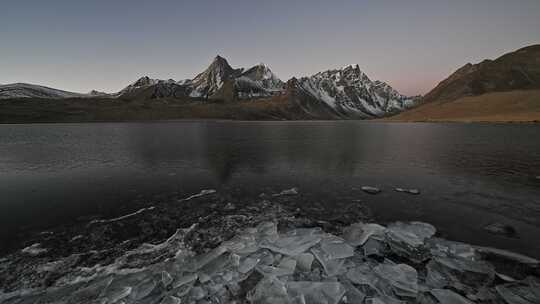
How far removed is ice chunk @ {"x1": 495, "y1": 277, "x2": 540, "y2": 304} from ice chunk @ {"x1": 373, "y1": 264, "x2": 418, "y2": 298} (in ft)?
6.91

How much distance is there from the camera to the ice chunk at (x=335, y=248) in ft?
26.2

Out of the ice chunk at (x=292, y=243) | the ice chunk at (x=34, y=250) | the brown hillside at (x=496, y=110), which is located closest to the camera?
the ice chunk at (x=292, y=243)

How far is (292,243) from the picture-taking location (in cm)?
884

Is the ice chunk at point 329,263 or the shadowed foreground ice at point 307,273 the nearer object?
the shadowed foreground ice at point 307,273

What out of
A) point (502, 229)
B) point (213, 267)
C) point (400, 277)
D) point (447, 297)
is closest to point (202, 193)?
point (213, 267)

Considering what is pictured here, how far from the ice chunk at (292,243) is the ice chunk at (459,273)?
3713 millimetres

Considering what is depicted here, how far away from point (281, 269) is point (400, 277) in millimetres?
3531

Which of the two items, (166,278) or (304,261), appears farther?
(304,261)

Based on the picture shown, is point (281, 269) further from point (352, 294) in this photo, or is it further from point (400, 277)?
point (400, 277)

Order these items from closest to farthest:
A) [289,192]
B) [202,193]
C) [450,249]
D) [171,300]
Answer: [171,300], [450,249], [202,193], [289,192]

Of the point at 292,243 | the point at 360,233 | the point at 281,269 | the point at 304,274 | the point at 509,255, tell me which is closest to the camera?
the point at 304,274

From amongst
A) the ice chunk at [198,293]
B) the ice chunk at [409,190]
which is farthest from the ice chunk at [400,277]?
the ice chunk at [409,190]

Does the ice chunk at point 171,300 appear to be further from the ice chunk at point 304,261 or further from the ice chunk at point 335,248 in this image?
the ice chunk at point 335,248

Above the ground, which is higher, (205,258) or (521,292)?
(521,292)
